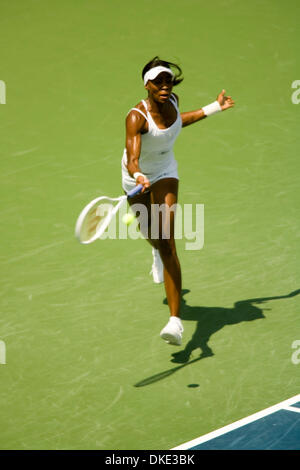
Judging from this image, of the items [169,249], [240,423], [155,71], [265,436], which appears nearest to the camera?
[265,436]

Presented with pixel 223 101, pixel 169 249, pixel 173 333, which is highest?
pixel 223 101

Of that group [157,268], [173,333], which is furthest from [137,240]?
[173,333]

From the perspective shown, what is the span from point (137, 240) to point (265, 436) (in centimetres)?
397

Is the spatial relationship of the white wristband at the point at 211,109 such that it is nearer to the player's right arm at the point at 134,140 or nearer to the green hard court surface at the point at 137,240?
the player's right arm at the point at 134,140

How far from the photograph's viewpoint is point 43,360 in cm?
629

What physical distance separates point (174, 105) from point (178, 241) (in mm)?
2417

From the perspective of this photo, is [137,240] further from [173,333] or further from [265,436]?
[265,436]

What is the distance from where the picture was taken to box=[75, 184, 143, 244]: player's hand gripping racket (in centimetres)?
561

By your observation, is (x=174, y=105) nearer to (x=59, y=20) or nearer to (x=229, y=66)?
(x=229, y=66)

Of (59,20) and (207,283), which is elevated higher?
(59,20)

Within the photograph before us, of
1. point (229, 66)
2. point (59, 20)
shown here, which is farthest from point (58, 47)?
point (229, 66)

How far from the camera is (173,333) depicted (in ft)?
19.9

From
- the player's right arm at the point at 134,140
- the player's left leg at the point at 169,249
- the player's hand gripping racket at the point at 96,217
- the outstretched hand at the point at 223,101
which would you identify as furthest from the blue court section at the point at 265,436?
the outstretched hand at the point at 223,101
